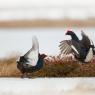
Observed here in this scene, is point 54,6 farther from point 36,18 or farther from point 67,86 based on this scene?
point 67,86

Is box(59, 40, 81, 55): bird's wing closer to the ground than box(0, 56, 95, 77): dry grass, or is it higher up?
higher up

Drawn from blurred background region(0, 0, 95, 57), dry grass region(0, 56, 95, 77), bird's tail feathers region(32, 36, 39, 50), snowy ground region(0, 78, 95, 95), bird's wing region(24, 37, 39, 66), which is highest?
blurred background region(0, 0, 95, 57)

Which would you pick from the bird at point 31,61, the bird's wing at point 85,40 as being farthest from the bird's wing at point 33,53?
the bird's wing at point 85,40

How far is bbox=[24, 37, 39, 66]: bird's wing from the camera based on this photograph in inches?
48.8

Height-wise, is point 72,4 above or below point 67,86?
above

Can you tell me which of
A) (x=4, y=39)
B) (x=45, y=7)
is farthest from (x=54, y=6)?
(x=4, y=39)

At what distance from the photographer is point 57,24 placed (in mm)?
1227

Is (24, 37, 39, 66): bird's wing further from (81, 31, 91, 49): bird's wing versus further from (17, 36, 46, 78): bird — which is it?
(81, 31, 91, 49): bird's wing

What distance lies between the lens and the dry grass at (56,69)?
1.24m

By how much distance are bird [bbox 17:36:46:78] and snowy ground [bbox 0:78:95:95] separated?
22 mm

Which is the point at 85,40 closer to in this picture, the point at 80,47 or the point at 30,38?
the point at 80,47

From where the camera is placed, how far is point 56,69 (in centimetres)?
124

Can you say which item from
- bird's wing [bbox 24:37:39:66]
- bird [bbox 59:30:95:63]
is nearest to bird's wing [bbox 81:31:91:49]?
bird [bbox 59:30:95:63]

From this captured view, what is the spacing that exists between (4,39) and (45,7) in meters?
0.11
